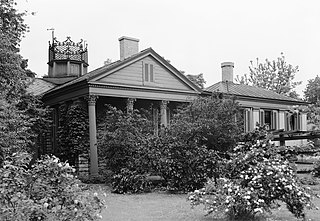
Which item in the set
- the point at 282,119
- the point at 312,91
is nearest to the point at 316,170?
the point at 282,119

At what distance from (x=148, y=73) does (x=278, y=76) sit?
30807 mm

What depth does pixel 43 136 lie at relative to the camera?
65.8 ft

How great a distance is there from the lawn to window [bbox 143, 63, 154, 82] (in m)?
7.60

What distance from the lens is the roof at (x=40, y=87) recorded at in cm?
2039

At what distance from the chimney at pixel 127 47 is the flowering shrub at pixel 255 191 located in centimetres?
1258

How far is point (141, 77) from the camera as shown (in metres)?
17.9

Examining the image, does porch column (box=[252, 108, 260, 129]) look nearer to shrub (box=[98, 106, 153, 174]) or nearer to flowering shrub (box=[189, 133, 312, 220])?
shrub (box=[98, 106, 153, 174])

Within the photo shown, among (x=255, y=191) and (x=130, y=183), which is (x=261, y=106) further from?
(x=255, y=191)

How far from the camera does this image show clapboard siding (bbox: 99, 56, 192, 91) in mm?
17094

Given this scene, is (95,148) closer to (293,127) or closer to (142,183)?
(142,183)

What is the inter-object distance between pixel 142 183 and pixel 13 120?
14.5 ft

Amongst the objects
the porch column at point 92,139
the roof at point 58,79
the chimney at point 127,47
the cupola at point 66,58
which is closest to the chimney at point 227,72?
the chimney at point 127,47

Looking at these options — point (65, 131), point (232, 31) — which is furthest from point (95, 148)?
point (232, 31)

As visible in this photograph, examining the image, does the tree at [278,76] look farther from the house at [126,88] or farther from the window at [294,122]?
the house at [126,88]
